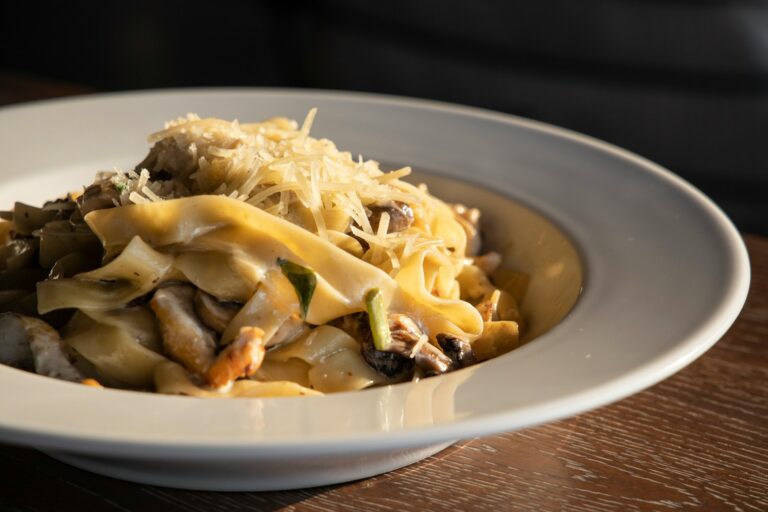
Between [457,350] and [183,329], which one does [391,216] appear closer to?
[457,350]

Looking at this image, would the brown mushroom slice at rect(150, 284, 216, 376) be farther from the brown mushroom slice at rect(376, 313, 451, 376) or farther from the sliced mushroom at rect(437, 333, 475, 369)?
the sliced mushroom at rect(437, 333, 475, 369)

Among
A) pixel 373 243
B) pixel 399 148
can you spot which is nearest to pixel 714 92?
pixel 399 148

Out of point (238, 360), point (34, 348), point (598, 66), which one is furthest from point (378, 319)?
point (598, 66)

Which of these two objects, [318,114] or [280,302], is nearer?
[280,302]

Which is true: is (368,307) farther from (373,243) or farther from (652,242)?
(652,242)

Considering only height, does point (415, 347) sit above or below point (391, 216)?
below

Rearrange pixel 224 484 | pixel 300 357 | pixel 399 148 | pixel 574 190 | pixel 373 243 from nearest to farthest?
pixel 224 484
pixel 300 357
pixel 373 243
pixel 574 190
pixel 399 148

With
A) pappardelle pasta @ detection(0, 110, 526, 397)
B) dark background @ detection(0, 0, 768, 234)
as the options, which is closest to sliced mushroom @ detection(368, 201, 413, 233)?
pappardelle pasta @ detection(0, 110, 526, 397)
